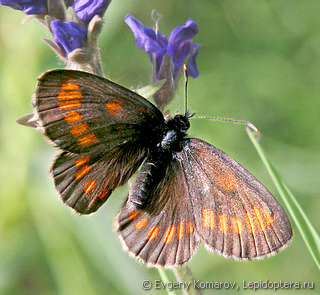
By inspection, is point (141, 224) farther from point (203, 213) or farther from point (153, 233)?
point (203, 213)

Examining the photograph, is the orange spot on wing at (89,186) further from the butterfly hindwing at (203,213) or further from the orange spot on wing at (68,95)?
the orange spot on wing at (68,95)

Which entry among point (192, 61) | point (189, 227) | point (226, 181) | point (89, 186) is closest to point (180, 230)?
point (189, 227)

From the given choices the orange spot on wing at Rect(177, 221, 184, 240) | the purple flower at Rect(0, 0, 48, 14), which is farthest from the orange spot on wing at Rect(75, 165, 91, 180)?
the purple flower at Rect(0, 0, 48, 14)

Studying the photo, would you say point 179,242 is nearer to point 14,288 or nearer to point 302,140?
point 14,288

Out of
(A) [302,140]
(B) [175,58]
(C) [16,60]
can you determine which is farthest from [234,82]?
(C) [16,60]

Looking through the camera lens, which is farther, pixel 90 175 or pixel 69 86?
pixel 90 175
